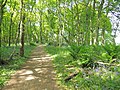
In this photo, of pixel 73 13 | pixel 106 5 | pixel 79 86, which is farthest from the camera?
pixel 73 13

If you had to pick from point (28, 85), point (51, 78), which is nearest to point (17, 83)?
point (28, 85)

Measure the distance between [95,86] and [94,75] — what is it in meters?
1.12

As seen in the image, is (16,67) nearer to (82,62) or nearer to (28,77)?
(28,77)

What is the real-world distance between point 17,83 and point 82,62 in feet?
11.9

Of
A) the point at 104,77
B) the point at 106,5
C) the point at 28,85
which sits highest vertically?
the point at 106,5

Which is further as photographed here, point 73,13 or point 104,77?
point 73,13

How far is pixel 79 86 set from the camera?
29.5 feet

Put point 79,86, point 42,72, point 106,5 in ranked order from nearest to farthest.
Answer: point 79,86, point 42,72, point 106,5

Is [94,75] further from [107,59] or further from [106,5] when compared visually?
[106,5]

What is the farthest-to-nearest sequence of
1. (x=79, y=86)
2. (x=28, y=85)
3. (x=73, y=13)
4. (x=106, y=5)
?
(x=73, y=13)
(x=106, y=5)
(x=28, y=85)
(x=79, y=86)

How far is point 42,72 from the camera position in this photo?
42.5 ft

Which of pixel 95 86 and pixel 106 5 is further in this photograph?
pixel 106 5

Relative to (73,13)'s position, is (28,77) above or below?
below

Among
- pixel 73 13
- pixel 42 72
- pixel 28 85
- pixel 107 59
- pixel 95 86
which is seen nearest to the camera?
pixel 95 86
